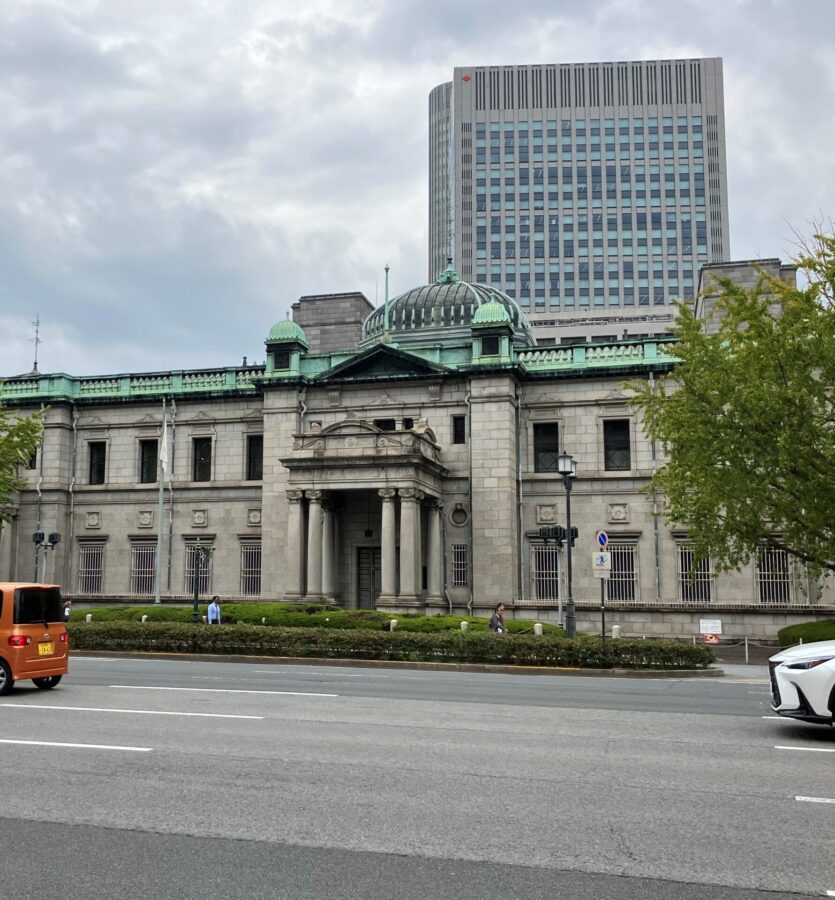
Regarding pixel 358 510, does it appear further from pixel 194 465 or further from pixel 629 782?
pixel 629 782

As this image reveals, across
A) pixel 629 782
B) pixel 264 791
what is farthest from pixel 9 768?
pixel 629 782

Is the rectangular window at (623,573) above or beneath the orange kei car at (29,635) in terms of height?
above

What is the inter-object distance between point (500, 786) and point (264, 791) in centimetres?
→ 223

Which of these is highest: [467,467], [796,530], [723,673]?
[467,467]

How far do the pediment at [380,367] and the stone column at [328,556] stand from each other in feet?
20.1

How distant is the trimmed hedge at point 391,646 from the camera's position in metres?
23.5

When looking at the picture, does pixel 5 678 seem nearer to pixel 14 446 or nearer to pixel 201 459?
pixel 14 446

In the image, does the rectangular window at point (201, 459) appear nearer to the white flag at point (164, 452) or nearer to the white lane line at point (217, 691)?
the white flag at point (164, 452)

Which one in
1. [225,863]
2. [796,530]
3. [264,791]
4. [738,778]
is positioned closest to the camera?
[225,863]

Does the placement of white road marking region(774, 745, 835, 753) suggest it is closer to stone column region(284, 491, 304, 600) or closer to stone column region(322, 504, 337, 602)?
stone column region(322, 504, 337, 602)

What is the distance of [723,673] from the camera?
23609mm

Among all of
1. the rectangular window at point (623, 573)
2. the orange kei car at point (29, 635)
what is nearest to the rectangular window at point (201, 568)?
the rectangular window at point (623, 573)

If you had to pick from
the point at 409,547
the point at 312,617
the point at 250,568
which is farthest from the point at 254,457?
the point at 312,617

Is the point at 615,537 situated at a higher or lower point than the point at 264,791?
higher
